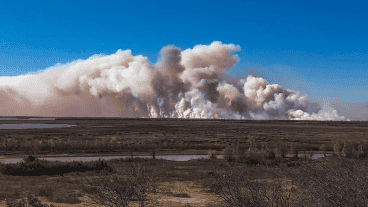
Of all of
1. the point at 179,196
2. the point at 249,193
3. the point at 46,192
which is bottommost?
the point at 179,196

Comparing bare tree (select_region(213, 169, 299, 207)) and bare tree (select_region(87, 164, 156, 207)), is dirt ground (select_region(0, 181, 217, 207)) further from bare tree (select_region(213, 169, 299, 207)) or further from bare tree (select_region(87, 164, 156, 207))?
bare tree (select_region(213, 169, 299, 207))

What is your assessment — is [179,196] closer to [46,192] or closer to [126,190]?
[46,192]

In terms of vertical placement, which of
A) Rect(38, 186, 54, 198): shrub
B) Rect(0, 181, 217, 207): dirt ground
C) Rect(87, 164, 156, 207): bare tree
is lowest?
Rect(0, 181, 217, 207): dirt ground

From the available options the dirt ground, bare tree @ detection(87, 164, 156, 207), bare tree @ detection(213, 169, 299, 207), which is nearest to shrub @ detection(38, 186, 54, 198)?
the dirt ground

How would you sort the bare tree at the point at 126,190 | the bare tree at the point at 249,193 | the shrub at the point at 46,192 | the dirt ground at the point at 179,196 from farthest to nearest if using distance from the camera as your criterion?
the shrub at the point at 46,192
the dirt ground at the point at 179,196
the bare tree at the point at 126,190
the bare tree at the point at 249,193

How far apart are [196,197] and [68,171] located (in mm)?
14534

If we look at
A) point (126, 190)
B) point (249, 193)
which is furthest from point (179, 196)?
point (249, 193)

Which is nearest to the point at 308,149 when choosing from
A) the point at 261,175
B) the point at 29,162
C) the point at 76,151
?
the point at 261,175

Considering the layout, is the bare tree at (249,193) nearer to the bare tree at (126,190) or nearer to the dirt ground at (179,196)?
the bare tree at (126,190)

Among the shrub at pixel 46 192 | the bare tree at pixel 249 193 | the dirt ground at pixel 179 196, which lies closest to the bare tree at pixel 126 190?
the bare tree at pixel 249 193

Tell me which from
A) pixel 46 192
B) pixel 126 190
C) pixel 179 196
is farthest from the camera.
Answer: pixel 179 196

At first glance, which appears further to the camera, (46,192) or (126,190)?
(46,192)

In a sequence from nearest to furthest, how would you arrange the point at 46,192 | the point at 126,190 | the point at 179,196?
1. the point at 126,190
2. the point at 46,192
3. the point at 179,196

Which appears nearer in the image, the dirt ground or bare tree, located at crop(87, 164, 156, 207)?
bare tree, located at crop(87, 164, 156, 207)
